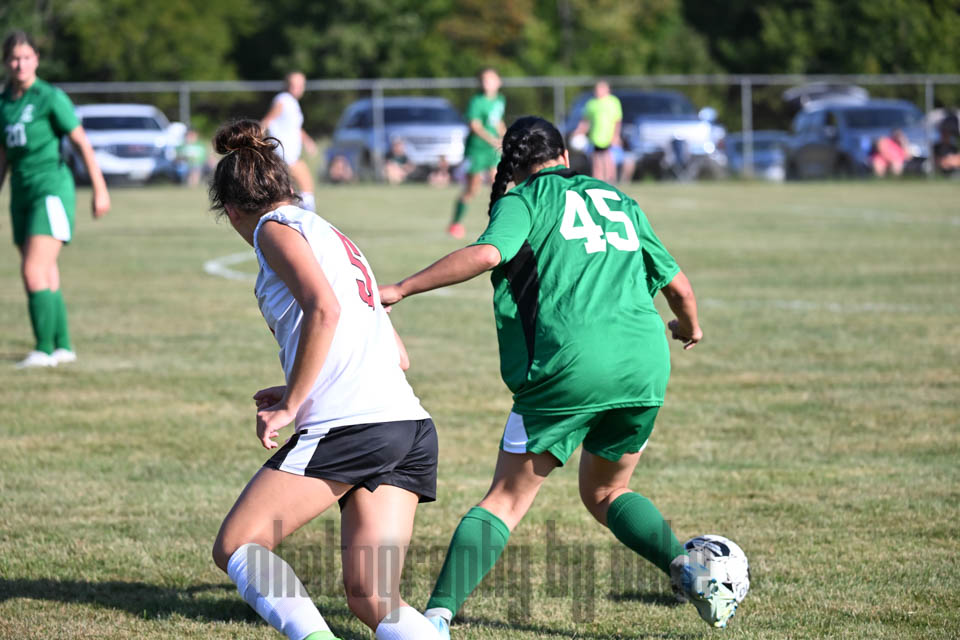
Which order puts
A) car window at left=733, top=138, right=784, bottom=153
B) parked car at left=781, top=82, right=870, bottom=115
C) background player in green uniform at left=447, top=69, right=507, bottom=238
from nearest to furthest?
background player in green uniform at left=447, top=69, right=507, bottom=238
car window at left=733, top=138, right=784, bottom=153
parked car at left=781, top=82, right=870, bottom=115

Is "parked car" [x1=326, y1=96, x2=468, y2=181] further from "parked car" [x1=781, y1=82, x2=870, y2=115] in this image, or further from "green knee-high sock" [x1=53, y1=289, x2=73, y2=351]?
"green knee-high sock" [x1=53, y1=289, x2=73, y2=351]

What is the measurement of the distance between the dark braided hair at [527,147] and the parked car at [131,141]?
26.6m

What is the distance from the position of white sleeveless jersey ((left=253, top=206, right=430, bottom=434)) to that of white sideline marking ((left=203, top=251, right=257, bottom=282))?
30.7 ft

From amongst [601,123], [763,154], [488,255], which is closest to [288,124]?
[601,123]

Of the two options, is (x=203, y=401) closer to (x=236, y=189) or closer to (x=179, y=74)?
(x=236, y=189)

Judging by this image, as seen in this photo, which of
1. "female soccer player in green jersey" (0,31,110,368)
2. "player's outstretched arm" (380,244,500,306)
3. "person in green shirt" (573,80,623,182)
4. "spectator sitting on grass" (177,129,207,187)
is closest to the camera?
"player's outstretched arm" (380,244,500,306)

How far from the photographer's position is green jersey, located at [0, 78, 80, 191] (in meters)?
7.88

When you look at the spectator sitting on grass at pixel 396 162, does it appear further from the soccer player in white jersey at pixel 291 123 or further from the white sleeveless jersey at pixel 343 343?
the white sleeveless jersey at pixel 343 343

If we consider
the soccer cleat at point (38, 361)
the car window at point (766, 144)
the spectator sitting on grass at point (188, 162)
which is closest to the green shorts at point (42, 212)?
the soccer cleat at point (38, 361)

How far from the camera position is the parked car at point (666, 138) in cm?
2912

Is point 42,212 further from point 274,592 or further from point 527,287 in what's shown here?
point 274,592

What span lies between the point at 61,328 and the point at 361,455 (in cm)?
576

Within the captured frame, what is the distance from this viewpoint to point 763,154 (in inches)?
1315

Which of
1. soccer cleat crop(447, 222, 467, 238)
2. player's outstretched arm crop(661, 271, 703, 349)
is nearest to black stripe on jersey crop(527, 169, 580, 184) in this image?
player's outstretched arm crop(661, 271, 703, 349)
